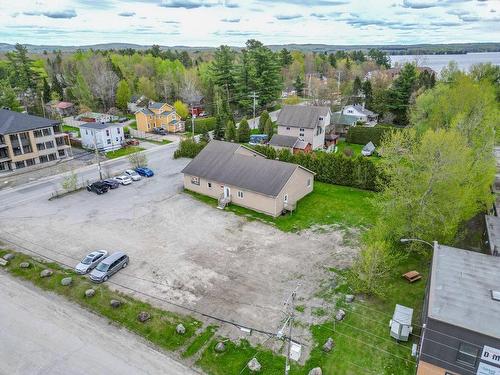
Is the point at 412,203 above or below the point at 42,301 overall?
above

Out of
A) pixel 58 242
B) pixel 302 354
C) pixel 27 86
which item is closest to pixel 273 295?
pixel 302 354

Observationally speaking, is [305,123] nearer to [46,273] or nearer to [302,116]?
[302,116]

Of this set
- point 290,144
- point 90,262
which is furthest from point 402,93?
point 90,262

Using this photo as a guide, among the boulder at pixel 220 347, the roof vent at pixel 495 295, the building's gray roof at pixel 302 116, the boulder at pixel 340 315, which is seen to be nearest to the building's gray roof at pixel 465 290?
the roof vent at pixel 495 295

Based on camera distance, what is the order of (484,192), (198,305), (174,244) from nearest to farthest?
(198,305)
(174,244)
(484,192)

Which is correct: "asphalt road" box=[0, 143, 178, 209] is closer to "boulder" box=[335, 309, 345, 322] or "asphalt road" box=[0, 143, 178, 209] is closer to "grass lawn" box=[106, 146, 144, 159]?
"grass lawn" box=[106, 146, 144, 159]

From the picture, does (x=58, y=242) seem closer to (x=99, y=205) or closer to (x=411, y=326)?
(x=99, y=205)
